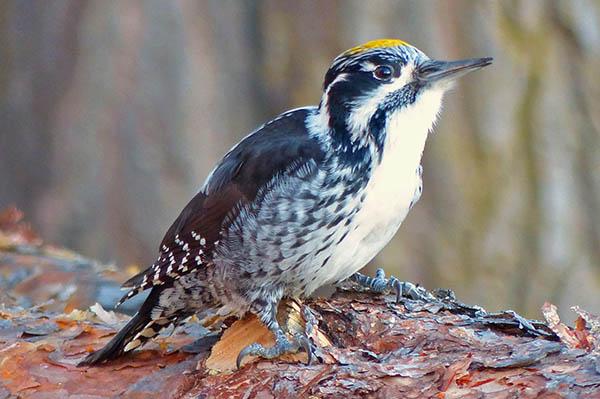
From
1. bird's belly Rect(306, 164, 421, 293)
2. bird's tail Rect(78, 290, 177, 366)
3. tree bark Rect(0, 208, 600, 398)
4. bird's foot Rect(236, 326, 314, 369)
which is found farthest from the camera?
bird's belly Rect(306, 164, 421, 293)

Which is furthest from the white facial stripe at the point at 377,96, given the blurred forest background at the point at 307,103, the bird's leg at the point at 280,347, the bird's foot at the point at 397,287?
Answer: the blurred forest background at the point at 307,103

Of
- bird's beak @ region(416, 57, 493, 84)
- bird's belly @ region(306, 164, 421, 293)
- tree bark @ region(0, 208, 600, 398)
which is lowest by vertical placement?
tree bark @ region(0, 208, 600, 398)

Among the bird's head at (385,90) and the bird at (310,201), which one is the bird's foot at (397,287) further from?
the bird's head at (385,90)

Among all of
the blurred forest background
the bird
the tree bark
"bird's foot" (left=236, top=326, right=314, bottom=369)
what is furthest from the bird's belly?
the blurred forest background

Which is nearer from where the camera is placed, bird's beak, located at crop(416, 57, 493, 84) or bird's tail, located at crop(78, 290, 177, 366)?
bird's tail, located at crop(78, 290, 177, 366)

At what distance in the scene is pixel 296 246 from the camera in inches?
137

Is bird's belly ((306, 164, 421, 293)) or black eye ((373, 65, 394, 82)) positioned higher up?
black eye ((373, 65, 394, 82))

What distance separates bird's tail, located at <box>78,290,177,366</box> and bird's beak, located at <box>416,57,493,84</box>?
115 cm

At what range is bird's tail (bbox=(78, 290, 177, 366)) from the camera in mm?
3395

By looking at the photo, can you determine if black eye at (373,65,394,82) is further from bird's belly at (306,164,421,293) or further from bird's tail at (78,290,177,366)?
bird's tail at (78,290,177,366)

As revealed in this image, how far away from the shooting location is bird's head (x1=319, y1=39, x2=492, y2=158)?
11.7 feet

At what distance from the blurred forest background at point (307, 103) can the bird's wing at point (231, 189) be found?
455 cm

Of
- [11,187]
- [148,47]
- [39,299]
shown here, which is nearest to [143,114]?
[148,47]

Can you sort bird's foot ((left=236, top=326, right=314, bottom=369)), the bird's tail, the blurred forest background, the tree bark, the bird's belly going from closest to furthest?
the tree bark
bird's foot ((left=236, top=326, right=314, bottom=369))
the bird's tail
the bird's belly
the blurred forest background
